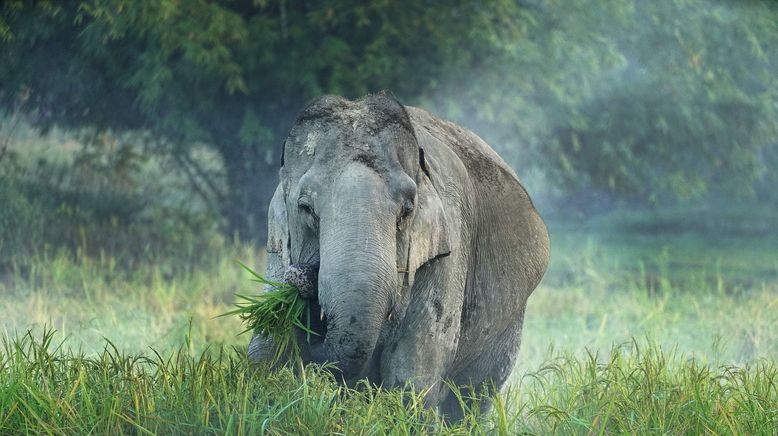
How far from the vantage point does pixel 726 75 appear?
13578mm

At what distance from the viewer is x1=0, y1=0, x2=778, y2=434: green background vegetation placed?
9.01 metres

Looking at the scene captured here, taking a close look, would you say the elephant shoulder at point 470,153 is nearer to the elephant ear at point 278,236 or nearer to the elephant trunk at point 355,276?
the elephant ear at point 278,236

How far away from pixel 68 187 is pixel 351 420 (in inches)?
304

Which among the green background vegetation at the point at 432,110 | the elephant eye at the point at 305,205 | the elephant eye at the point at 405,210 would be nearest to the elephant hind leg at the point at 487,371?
the green background vegetation at the point at 432,110

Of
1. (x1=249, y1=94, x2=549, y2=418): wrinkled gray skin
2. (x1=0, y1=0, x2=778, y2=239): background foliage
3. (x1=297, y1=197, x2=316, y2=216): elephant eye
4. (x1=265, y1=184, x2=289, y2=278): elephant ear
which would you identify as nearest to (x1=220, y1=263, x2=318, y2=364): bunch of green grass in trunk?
(x1=249, y1=94, x2=549, y2=418): wrinkled gray skin

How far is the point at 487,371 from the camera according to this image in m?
5.97

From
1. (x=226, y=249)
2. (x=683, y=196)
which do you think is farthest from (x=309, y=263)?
(x=683, y=196)

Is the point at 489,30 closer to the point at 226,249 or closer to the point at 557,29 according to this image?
the point at 557,29

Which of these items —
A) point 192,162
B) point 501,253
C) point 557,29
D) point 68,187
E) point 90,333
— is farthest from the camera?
point 557,29

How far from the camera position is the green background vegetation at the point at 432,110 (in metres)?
9.01

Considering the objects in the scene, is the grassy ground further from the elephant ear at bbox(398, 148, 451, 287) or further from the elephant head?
the elephant ear at bbox(398, 148, 451, 287)

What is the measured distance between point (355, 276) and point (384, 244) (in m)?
0.22

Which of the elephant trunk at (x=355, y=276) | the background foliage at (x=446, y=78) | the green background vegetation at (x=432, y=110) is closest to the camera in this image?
the elephant trunk at (x=355, y=276)

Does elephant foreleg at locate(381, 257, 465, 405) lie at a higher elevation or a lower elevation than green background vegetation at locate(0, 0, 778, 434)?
lower
